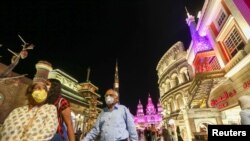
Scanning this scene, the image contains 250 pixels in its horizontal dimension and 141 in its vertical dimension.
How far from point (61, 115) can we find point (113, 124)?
1003mm

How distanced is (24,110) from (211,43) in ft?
49.4

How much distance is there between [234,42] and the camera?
11.3 metres

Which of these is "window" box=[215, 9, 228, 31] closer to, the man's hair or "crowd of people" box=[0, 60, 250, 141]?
"crowd of people" box=[0, 60, 250, 141]

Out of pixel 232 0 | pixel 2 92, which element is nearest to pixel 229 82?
pixel 232 0

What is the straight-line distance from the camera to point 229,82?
39.7 feet

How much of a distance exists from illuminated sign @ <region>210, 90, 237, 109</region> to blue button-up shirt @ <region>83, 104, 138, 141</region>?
11.0 meters

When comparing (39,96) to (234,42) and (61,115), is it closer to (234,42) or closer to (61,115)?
(61,115)

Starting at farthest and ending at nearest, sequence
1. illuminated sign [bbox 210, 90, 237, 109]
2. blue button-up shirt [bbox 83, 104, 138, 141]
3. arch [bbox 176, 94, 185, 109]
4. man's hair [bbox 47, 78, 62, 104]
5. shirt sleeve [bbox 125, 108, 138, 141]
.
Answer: arch [bbox 176, 94, 185, 109] → illuminated sign [bbox 210, 90, 237, 109] → shirt sleeve [bbox 125, 108, 138, 141] → blue button-up shirt [bbox 83, 104, 138, 141] → man's hair [bbox 47, 78, 62, 104]

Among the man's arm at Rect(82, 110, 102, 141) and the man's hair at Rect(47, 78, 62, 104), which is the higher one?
the man's hair at Rect(47, 78, 62, 104)

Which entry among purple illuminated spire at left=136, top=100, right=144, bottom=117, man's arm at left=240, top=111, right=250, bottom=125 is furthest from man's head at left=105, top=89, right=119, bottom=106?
purple illuminated spire at left=136, top=100, right=144, bottom=117

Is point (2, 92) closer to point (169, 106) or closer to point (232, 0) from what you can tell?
point (232, 0)

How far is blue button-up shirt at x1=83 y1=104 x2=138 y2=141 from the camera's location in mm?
3066

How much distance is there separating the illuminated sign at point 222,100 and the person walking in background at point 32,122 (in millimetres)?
12555

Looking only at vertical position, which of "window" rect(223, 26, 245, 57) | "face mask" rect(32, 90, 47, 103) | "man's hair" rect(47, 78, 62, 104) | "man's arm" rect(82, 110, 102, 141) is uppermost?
"window" rect(223, 26, 245, 57)
